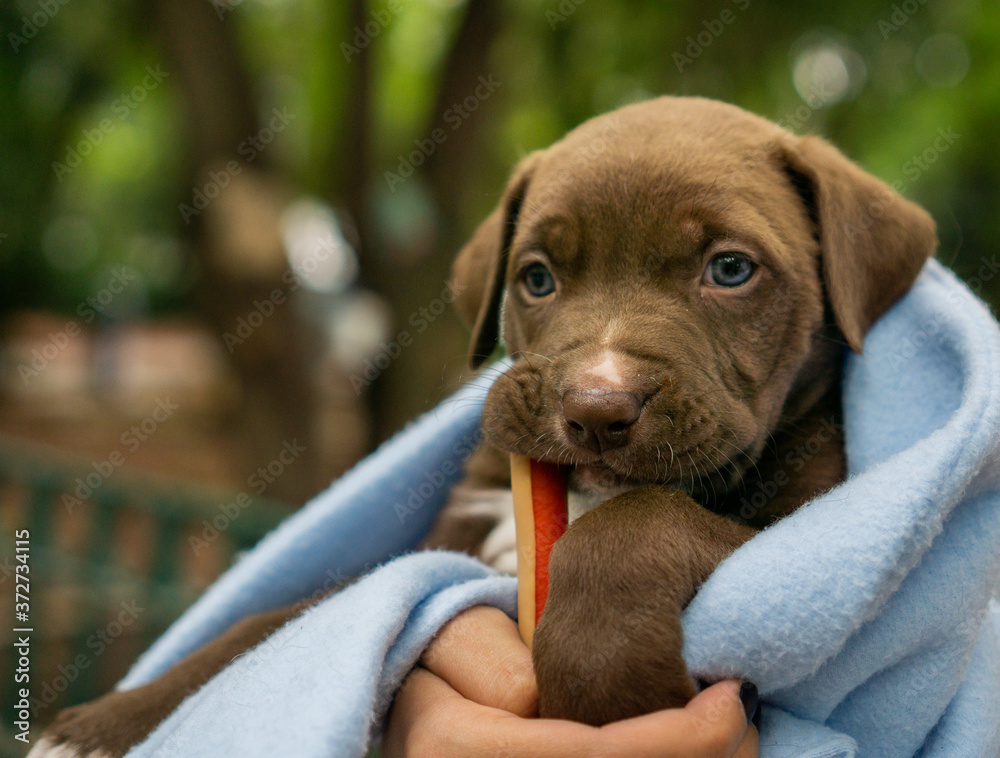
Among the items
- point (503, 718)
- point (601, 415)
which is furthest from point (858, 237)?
point (503, 718)

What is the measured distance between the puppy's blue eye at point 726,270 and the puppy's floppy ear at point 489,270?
2.85 ft

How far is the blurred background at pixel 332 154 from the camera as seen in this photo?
5.32m

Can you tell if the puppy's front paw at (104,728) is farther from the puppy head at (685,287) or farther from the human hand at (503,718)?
the puppy head at (685,287)

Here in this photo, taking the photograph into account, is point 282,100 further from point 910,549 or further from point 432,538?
point 910,549

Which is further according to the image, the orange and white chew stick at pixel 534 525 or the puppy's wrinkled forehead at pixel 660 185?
the puppy's wrinkled forehead at pixel 660 185

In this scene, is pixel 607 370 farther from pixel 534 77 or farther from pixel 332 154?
pixel 534 77

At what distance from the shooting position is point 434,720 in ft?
5.80

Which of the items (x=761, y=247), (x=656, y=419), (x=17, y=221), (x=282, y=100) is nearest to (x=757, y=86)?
(x=282, y=100)

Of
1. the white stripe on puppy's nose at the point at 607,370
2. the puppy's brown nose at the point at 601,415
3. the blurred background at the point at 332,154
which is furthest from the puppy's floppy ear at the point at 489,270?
the blurred background at the point at 332,154

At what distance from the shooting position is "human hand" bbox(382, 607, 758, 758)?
61.7 inches

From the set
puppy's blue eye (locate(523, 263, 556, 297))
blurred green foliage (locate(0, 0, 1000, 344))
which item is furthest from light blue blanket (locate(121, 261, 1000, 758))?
blurred green foliage (locate(0, 0, 1000, 344))

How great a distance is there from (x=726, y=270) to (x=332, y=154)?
5.83 m

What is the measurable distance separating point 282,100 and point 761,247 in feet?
23.0

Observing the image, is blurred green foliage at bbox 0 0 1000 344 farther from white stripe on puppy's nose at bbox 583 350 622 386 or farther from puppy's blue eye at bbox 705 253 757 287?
white stripe on puppy's nose at bbox 583 350 622 386
